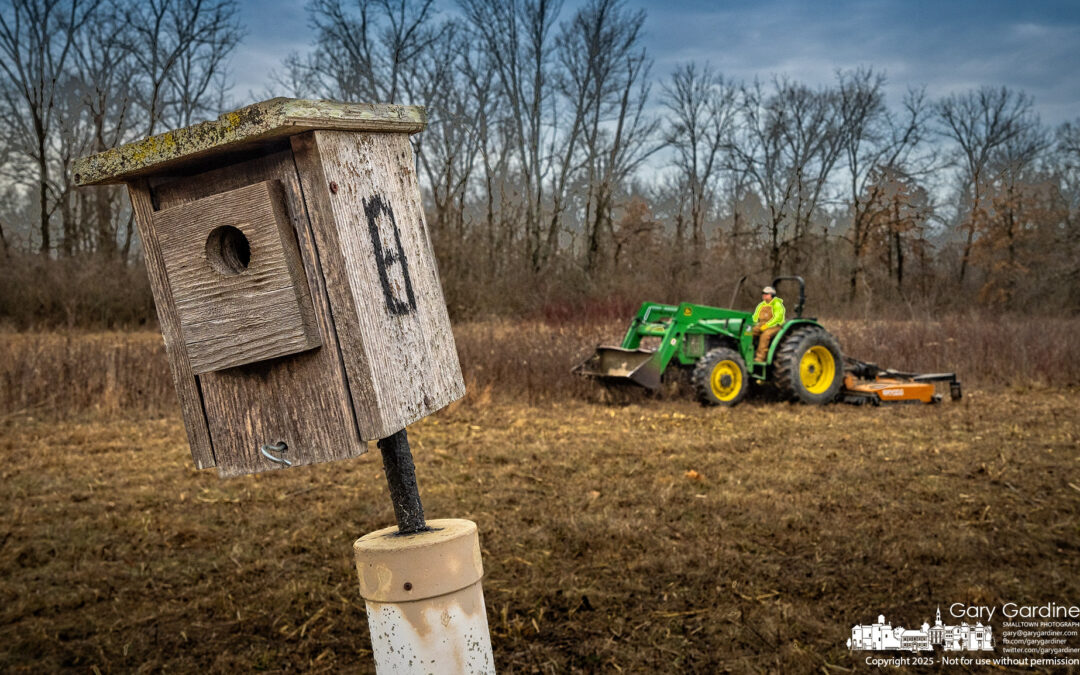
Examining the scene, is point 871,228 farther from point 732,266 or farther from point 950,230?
point 732,266

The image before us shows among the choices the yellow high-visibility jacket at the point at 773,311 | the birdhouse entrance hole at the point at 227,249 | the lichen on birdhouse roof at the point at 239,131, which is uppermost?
the lichen on birdhouse roof at the point at 239,131

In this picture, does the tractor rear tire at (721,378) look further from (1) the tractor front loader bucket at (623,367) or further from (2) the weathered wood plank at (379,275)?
(2) the weathered wood plank at (379,275)

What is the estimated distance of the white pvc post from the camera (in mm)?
2078

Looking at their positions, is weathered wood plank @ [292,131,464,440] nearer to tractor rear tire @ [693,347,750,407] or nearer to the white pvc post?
the white pvc post

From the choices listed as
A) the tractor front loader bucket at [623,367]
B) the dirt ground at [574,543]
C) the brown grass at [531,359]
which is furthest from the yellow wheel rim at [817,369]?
the brown grass at [531,359]

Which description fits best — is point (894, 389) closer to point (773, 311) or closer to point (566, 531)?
point (773, 311)

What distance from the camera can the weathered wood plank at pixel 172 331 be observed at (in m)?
2.21

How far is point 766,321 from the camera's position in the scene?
37.2 feet

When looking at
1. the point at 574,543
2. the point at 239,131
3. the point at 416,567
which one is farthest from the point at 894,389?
the point at 239,131

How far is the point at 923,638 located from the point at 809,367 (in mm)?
7649

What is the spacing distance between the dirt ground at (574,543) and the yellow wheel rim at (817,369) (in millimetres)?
2586

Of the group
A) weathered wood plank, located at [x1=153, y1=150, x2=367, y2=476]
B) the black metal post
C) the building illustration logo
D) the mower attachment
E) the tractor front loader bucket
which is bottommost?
the mower attachment

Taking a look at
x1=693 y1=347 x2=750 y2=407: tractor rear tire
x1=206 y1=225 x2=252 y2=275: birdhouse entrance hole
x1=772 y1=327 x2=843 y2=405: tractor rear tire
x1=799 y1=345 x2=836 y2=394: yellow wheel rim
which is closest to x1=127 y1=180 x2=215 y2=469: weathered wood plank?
x1=206 y1=225 x2=252 y2=275: birdhouse entrance hole

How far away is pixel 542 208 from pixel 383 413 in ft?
82.6
